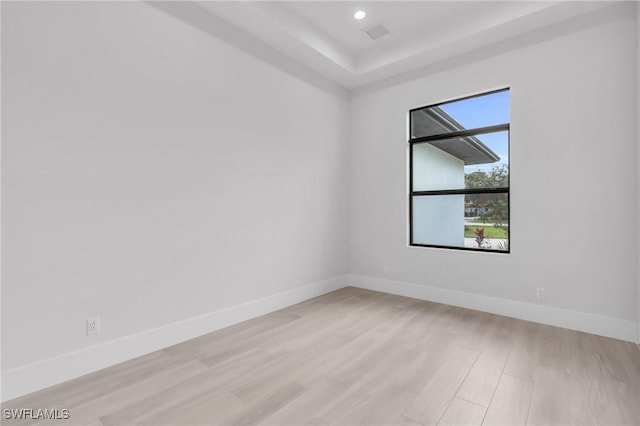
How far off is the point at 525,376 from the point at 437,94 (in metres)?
3.09

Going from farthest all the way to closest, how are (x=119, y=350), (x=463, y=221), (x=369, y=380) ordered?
(x=463, y=221) < (x=119, y=350) < (x=369, y=380)

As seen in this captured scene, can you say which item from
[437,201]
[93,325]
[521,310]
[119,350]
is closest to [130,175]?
[93,325]

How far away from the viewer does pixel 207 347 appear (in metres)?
2.57

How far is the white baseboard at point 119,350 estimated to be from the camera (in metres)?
1.91

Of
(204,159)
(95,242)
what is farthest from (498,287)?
(95,242)

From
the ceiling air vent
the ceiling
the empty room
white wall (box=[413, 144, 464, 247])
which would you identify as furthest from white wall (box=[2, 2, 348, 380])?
white wall (box=[413, 144, 464, 247])

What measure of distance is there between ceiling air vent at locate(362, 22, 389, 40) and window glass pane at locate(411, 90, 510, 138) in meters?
1.04

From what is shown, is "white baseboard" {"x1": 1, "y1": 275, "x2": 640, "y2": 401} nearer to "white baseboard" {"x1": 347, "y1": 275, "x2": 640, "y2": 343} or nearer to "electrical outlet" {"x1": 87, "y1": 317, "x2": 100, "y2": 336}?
"white baseboard" {"x1": 347, "y1": 275, "x2": 640, "y2": 343}

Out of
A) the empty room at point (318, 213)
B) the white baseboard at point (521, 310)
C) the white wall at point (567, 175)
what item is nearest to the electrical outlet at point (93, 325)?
the empty room at point (318, 213)

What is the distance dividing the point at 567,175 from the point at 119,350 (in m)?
4.15

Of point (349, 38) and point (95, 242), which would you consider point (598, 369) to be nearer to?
point (95, 242)

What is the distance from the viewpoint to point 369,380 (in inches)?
81.1

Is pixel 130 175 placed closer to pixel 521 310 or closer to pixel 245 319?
pixel 245 319

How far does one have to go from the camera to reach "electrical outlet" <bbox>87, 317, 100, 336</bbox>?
2.20 m
